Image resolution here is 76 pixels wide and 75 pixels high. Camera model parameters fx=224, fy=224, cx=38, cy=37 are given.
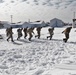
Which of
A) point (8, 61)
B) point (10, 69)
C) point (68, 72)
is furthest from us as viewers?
point (8, 61)

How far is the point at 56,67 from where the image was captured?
8.49 metres

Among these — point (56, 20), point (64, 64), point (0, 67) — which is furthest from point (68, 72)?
point (56, 20)

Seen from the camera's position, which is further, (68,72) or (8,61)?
(8,61)

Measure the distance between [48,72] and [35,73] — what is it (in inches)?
17.6

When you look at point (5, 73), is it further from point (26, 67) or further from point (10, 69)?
point (26, 67)

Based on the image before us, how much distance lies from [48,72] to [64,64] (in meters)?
1.51

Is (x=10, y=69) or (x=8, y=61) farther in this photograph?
(x=8, y=61)

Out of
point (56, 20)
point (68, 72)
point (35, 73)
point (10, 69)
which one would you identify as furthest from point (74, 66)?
point (56, 20)

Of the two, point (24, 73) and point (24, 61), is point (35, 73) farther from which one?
point (24, 61)

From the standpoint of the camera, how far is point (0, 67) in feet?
28.7

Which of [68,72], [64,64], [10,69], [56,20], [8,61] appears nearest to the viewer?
[68,72]

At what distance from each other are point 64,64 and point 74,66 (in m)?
0.53

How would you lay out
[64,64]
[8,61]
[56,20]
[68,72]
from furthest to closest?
[56,20]
[8,61]
[64,64]
[68,72]

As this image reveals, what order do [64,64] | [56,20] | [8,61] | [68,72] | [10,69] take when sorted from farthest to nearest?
1. [56,20]
2. [8,61]
3. [64,64]
4. [10,69]
5. [68,72]
